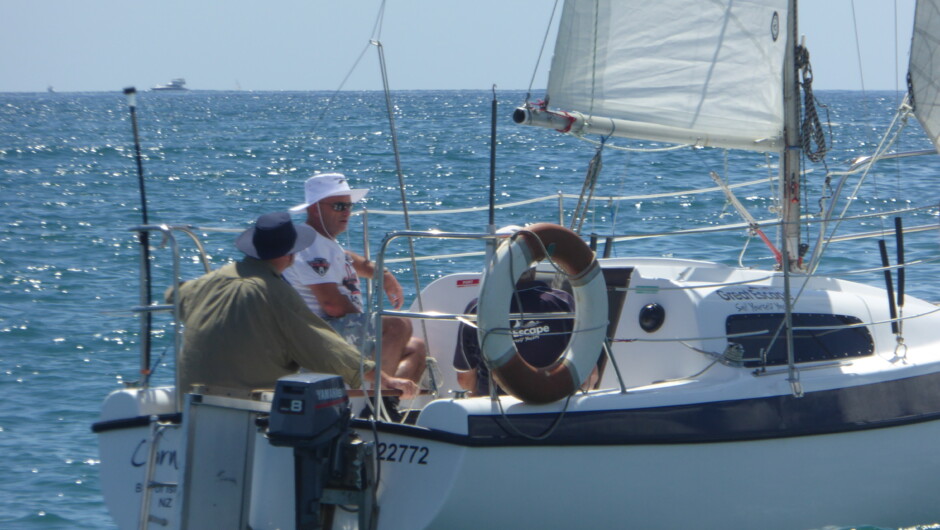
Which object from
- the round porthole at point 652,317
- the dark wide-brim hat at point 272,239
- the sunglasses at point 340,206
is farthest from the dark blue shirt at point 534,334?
the dark wide-brim hat at point 272,239

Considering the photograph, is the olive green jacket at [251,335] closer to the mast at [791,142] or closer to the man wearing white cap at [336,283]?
the man wearing white cap at [336,283]

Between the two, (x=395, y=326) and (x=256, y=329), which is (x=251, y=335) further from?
(x=395, y=326)

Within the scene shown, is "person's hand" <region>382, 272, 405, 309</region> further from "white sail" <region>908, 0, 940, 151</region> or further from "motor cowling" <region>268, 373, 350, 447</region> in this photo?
"white sail" <region>908, 0, 940, 151</region>

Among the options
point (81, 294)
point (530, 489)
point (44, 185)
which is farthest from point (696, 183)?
point (530, 489)

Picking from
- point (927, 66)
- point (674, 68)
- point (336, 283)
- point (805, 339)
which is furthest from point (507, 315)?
point (927, 66)

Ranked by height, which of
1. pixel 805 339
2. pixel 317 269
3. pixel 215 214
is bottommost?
pixel 215 214

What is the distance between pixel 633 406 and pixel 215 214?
43.6ft

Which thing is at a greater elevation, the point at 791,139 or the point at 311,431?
the point at 791,139

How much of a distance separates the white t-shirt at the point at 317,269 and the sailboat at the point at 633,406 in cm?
67

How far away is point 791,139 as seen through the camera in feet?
20.4

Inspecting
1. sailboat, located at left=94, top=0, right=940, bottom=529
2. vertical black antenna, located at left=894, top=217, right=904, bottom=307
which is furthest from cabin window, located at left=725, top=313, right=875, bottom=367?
vertical black antenna, located at left=894, top=217, right=904, bottom=307

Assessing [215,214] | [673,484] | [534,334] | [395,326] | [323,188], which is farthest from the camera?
[215,214]

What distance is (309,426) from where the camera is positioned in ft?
14.5

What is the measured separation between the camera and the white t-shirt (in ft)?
18.1
